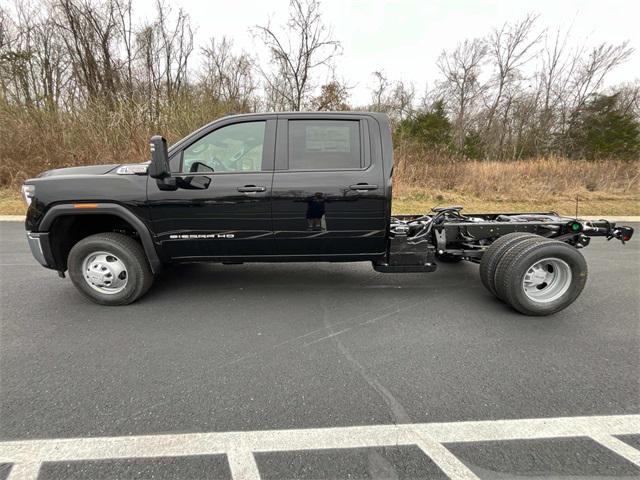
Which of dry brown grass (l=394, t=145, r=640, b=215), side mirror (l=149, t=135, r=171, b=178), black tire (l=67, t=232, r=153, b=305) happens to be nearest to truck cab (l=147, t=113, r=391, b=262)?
side mirror (l=149, t=135, r=171, b=178)

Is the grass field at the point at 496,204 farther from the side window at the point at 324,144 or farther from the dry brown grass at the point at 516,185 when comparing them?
the side window at the point at 324,144

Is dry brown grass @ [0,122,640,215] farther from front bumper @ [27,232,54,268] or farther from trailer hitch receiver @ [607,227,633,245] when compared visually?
front bumper @ [27,232,54,268]

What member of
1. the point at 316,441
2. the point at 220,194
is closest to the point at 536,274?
the point at 316,441

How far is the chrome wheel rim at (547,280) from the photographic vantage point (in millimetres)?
3438

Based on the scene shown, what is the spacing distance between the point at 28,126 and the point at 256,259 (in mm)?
14239

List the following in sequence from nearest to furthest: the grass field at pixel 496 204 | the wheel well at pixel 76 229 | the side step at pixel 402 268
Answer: the wheel well at pixel 76 229 → the side step at pixel 402 268 → the grass field at pixel 496 204

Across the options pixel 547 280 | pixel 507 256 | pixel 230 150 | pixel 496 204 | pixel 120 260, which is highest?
pixel 230 150

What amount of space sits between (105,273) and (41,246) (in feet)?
2.30

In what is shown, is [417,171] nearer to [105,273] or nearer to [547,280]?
[547,280]

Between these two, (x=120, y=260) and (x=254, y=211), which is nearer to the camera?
(x=254, y=211)

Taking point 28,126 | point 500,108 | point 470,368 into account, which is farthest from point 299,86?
point 500,108

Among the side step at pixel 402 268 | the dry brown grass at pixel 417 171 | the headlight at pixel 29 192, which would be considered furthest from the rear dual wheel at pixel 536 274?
the dry brown grass at pixel 417 171

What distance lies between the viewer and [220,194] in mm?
3385

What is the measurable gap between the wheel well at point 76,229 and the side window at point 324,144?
202 cm
